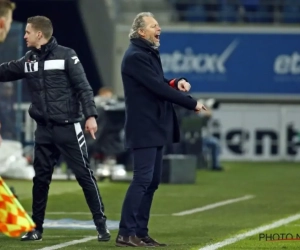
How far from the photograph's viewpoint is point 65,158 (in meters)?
9.93

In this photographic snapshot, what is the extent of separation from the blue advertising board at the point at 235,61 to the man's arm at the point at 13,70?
962 inches

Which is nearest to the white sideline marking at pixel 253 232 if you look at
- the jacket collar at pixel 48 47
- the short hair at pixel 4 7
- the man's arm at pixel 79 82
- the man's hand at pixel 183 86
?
the man's hand at pixel 183 86

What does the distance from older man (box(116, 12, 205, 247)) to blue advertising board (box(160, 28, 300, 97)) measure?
25.1 meters

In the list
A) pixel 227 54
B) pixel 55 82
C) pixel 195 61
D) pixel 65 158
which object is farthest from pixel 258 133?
pixel 55 82

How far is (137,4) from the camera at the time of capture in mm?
34156

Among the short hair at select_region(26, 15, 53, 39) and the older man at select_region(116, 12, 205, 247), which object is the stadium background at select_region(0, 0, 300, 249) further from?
the older man at select_region(116, 12, 205, 247)

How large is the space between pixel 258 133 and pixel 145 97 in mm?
24009

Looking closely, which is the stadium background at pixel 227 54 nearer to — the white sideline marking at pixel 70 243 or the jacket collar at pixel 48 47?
the white sideline marking at pixel 70 243

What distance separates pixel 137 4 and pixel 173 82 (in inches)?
980

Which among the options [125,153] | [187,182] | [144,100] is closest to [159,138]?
[144,100]

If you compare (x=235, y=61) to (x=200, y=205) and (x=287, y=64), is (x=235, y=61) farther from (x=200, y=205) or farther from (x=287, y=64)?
(x=200, y=205)

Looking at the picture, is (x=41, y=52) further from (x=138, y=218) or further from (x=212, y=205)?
(x=212, y=205)

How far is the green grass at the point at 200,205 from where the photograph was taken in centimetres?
981

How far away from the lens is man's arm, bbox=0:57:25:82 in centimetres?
996
